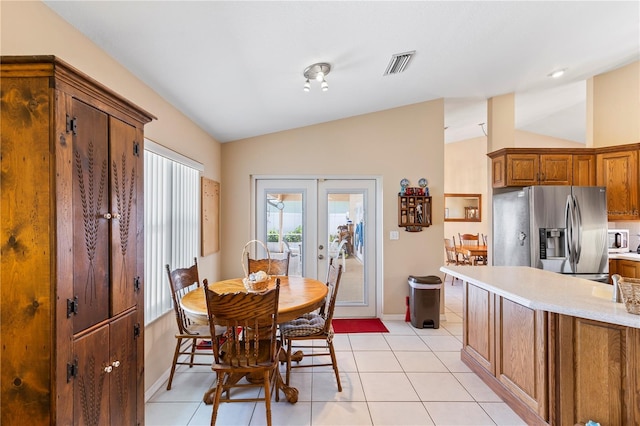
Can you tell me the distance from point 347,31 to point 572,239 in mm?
3638

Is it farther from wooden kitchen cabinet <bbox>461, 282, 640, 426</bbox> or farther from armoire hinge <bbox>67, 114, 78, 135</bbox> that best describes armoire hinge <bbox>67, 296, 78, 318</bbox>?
wooden kitchen cabinet <bbox>461, 282, 640, 426</bbox>

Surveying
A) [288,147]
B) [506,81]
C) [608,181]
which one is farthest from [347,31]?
[608,181]

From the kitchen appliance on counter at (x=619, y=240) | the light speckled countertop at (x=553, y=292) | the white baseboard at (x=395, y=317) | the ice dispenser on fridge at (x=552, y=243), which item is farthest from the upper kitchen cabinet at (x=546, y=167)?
the white baseboard at (x=395, y=317)

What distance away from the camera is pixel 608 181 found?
3.90 m

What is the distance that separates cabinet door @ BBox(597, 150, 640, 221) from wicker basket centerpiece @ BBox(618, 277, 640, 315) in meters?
3.20

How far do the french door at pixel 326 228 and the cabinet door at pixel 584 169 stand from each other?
2.70 metres

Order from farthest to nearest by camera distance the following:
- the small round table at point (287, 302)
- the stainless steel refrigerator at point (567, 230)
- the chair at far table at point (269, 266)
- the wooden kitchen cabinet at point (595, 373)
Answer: the stainless steel refrigerator at point (567, 230), the chair at far table at point (269, 266), the small round table at point (287, 302), the wooden kitchen cabinet at point (595, 373)

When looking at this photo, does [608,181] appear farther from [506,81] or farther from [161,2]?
[161,2]

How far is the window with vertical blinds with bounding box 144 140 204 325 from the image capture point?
2.44m

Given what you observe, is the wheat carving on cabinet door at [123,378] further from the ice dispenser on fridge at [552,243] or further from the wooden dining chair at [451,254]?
the wooden dining chair at [451,254]

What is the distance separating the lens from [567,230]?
3.62 metres

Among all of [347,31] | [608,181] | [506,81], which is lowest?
[608,181]

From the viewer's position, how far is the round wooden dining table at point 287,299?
203 cm

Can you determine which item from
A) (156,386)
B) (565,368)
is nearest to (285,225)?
(156,386)
